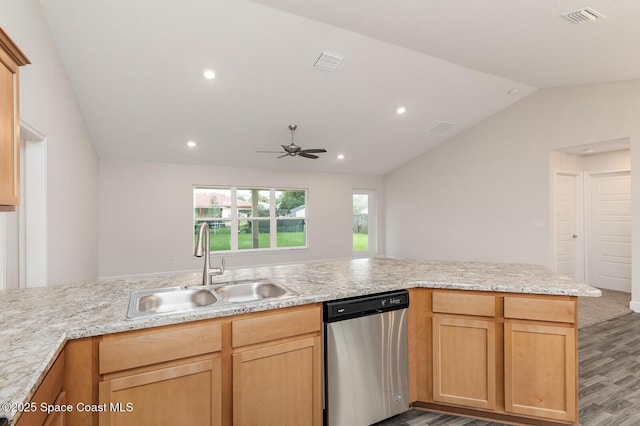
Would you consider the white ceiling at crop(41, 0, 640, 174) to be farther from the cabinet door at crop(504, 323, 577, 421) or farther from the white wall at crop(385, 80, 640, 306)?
the cabinet door at crop(504, 323, 577, 421)

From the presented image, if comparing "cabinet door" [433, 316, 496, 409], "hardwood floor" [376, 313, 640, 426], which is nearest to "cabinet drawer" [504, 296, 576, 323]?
"cabinet door" [433, 316, 496, 409]

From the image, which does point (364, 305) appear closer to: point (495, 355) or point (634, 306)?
point (495, 355)

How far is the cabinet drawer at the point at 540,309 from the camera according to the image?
1.90 m

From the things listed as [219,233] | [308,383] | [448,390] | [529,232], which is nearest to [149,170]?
[219,233]

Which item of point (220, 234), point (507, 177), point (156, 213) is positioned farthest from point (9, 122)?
point (507, 177)

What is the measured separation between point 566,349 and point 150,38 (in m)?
4.55

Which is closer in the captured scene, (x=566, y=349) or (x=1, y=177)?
(x=1, y=177)

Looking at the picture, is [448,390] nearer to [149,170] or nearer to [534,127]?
[534,127]

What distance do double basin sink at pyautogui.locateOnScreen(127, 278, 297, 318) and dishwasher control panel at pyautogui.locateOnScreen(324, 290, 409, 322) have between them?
24cm

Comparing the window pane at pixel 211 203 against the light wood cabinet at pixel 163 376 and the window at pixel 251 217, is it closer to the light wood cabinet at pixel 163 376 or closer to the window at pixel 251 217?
the window at pixel 251 217

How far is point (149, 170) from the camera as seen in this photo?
6.59m

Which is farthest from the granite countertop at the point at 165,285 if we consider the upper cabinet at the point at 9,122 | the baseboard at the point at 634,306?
the baseboard at the point at 634,306

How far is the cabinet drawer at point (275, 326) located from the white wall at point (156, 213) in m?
5.63

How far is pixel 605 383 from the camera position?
2.56 metres
